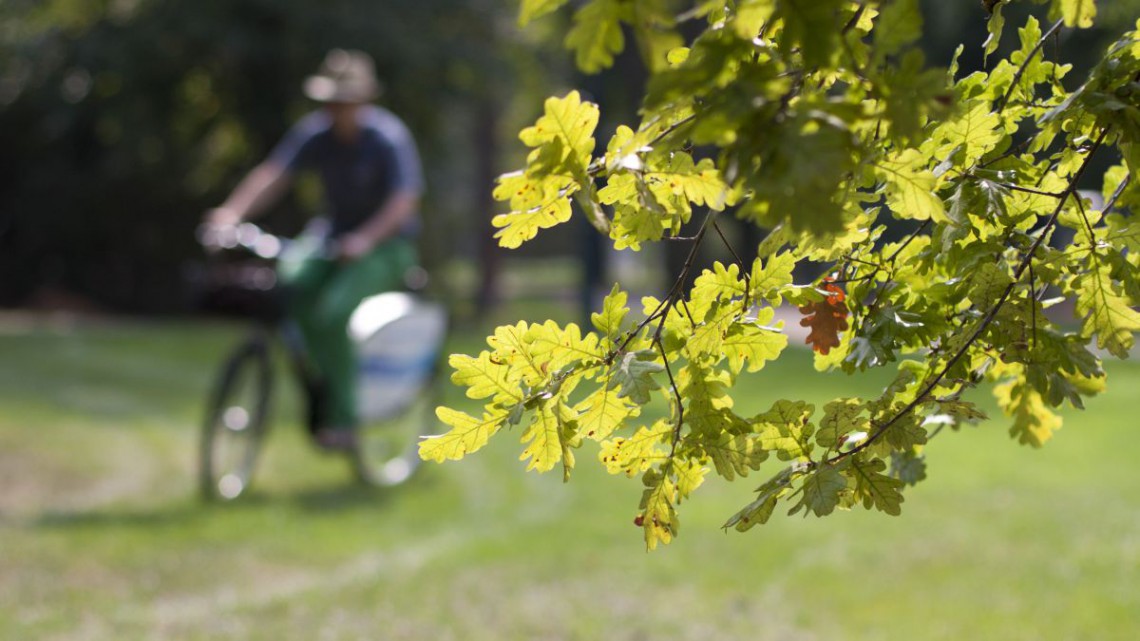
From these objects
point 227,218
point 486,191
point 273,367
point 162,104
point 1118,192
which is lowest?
point 1118,192

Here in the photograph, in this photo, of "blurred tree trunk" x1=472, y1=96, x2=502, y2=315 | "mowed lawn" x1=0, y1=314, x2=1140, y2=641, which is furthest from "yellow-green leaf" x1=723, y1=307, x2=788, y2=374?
"blurred tree trunk" x1=472, y1=96, x2=502, y2=315

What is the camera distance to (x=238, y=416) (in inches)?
282

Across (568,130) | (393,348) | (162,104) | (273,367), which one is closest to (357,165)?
(393,348)

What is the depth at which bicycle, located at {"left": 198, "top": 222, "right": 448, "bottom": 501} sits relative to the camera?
6.84 m

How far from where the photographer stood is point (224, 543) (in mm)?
6105

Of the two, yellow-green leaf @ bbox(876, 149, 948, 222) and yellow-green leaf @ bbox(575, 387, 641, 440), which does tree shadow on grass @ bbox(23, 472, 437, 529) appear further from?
yellow-green leaf @ bbox(876, 149, 948, 222)

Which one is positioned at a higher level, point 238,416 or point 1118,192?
point 238,416

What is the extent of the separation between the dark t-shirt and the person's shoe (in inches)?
39.3

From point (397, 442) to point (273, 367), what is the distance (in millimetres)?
1932

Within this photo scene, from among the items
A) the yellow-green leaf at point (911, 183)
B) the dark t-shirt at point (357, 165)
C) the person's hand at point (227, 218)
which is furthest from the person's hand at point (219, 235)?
the yellow-green leaf at point (911, 183)

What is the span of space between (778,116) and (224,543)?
4.98m

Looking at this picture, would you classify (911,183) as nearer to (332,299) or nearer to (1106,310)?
(1106,310)

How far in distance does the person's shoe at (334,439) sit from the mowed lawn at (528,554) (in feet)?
0.84

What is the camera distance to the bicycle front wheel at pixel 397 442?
7.44 meters
